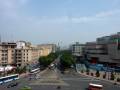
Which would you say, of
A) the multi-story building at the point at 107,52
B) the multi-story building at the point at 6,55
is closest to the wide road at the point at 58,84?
the multi-story building at the point at 107,52

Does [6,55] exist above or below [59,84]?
above

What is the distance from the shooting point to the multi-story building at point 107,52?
292ft

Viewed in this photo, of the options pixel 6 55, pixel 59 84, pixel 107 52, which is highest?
pixel 107 52

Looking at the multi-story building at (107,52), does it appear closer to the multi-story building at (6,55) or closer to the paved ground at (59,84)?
the paved ground at (59,84)

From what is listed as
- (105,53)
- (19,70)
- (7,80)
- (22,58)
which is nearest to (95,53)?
(105,53)

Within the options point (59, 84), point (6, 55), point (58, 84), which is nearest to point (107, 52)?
point (6, 55)

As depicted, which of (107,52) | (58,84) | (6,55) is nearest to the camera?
(58,84)

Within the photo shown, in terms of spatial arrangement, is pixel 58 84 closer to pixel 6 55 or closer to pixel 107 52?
pixel 107 52

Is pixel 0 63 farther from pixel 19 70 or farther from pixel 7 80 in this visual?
pixel 7 80

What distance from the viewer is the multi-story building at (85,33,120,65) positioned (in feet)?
292

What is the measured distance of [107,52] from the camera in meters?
97.1

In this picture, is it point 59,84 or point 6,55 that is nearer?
point 59,84

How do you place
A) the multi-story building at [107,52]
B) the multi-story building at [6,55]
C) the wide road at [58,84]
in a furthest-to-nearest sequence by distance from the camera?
the multi-story building at [6,55] → the multi-story building at [107,52] → the wide road at [58,84]

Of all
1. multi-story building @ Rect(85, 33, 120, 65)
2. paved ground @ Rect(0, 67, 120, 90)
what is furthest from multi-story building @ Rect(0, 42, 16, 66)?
paved ground @ Rect(0, 67, 120, 90)
